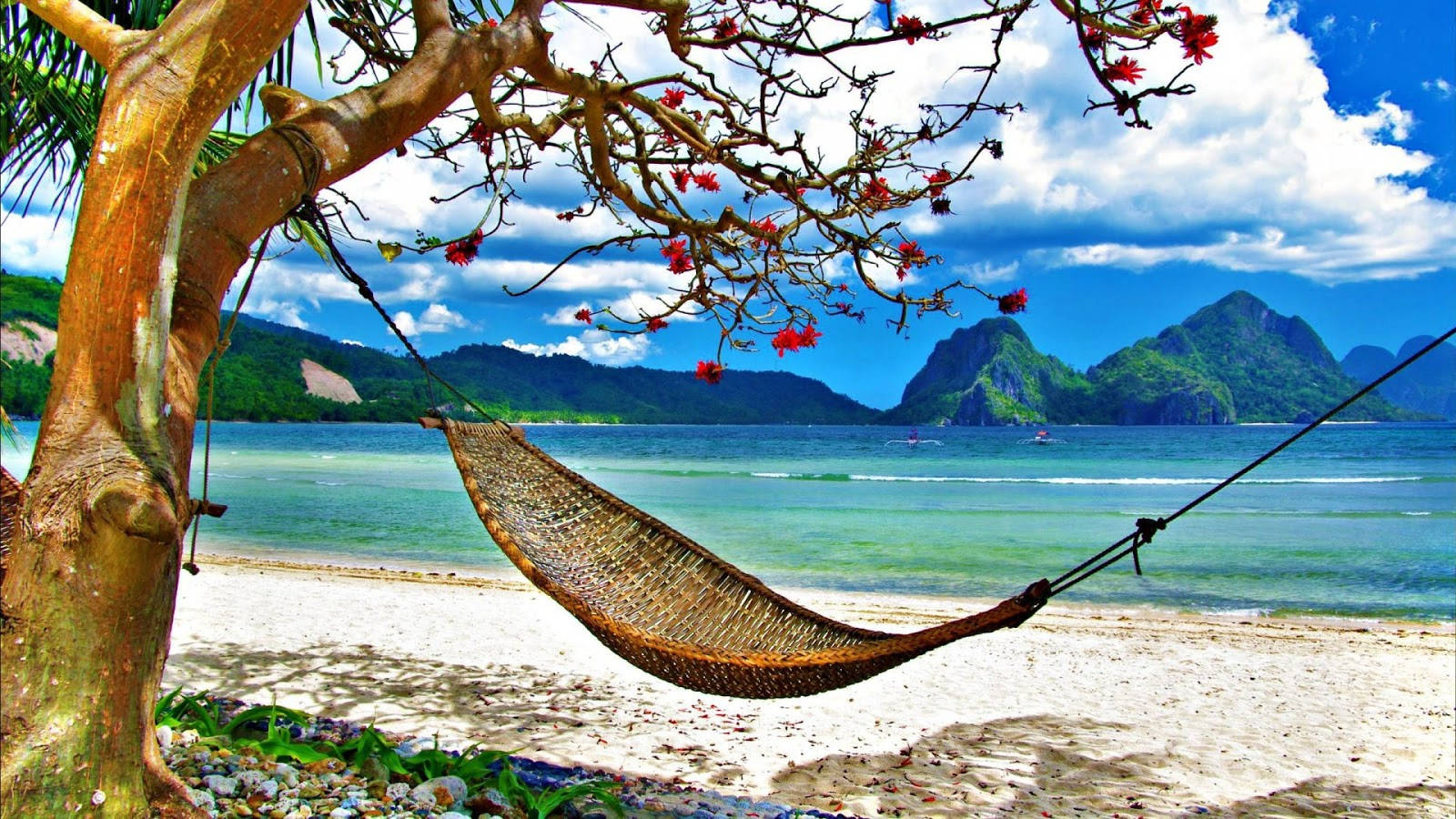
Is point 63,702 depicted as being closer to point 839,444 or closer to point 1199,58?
point 1199,58

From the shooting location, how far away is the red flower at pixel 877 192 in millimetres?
2938

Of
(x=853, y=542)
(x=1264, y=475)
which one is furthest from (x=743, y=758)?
(x=1264, y=475)

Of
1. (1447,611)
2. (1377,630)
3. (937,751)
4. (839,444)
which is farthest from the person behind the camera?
(839,444)

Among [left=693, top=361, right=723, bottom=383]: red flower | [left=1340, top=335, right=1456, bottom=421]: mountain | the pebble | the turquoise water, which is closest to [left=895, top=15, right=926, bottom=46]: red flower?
[left=693, top=361, right=723, bottom=383]: red flower

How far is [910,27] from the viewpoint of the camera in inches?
89.8

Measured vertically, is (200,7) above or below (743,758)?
above

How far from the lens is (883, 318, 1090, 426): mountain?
54675 mm

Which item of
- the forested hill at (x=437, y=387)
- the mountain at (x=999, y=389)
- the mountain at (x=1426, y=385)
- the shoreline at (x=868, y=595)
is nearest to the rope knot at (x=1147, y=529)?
the shoreline at (x=868, y=595)

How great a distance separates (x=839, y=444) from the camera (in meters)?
35.0

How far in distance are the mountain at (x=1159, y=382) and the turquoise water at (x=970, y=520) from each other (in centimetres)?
2921

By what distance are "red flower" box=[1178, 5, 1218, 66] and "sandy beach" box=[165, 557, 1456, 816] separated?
6.04ft

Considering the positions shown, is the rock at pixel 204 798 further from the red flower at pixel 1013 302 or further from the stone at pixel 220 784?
the red flower at pixel 1013 302

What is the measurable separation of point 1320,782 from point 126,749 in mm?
2997

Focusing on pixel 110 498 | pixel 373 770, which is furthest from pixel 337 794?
pixel 110 498
